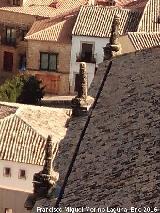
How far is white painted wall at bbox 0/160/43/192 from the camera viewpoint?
32625mm

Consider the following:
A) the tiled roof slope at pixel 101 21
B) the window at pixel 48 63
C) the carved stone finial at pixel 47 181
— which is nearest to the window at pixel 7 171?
the carved stone finial at pixel 47 181

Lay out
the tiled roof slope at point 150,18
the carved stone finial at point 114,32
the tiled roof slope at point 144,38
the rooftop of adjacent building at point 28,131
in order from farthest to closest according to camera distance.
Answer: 1. the tiled roof slope at point 150,18
2. the tiled roof slope at point 144,38
3. the rooftop of adjacent building at point 28,131
4. the carved stone finial at point 114,32

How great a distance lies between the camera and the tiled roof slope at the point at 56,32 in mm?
48312

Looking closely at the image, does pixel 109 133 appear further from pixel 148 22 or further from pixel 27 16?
pixel 27 16

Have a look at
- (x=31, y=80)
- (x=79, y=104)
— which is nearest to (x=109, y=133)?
(x=79, y=104)

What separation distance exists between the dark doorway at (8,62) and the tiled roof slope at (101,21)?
868 cm

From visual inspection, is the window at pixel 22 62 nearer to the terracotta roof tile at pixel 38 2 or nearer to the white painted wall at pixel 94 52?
the terracotta roof tile at pixel 38 2

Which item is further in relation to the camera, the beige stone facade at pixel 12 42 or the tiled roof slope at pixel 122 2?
the tiled roof slope at pixel 122 2

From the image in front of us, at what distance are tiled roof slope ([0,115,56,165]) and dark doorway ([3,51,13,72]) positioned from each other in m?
20.9

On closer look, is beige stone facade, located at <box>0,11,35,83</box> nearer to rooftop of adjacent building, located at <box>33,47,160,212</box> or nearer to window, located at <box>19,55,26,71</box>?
window, located at <box>19,55,26,71</box>

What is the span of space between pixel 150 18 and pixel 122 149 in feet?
103

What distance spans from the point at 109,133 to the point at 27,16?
35261 mm

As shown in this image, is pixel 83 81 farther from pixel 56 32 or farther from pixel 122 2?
pixel 122 2

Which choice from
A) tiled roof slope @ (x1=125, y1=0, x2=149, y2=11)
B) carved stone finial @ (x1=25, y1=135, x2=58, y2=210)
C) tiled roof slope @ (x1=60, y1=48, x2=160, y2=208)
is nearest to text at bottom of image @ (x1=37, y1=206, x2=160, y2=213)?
tiled roof slope @ (x1=60, y1=48, x2=160, y2=208)
